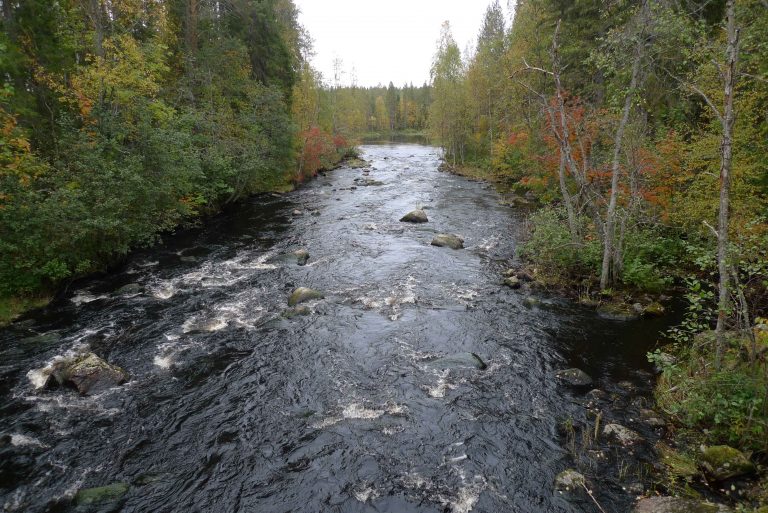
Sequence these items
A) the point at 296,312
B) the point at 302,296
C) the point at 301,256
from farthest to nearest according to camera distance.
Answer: the point at 301,256, the point at 302,296, the point at 296,312

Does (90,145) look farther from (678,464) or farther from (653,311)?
(653,311)

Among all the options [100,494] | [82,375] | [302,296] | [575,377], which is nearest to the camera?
[100,494]

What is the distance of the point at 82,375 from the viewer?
10.6m

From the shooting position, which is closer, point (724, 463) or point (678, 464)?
point (724, 463)

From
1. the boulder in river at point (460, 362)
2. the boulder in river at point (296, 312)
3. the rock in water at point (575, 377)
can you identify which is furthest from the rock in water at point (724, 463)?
the boulder in river at point (296, 312)

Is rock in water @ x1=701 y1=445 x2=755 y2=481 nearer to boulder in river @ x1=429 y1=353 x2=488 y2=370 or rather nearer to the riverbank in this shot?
the riverbank

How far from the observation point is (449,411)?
33.1 ft

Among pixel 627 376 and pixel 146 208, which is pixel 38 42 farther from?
pixel 627 376

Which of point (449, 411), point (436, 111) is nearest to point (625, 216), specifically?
point (449, 411)

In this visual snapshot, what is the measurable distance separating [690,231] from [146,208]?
72.1 feet

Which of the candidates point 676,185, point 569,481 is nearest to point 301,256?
point 569,481

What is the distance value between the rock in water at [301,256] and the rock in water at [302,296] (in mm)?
3906

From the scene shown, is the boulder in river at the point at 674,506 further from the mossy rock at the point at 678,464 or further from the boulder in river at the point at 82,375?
the boulder in river at the point at 82,375

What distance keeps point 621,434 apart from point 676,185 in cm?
1299
